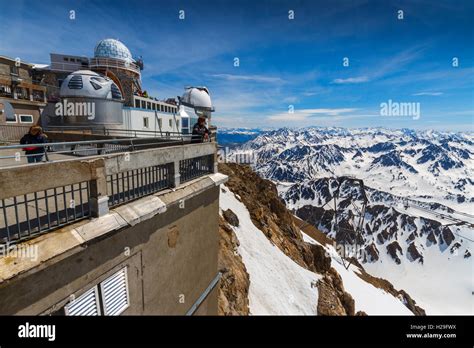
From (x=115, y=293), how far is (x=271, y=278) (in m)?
19.6

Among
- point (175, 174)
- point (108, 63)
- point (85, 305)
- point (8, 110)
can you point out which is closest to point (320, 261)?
point (175, 174)

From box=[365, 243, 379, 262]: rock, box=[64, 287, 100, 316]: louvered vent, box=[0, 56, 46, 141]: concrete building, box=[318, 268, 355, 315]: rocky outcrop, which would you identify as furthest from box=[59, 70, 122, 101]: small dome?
box=[365, 243, 379, 262]: rock

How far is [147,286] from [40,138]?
17.1ft

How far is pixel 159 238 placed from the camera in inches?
266

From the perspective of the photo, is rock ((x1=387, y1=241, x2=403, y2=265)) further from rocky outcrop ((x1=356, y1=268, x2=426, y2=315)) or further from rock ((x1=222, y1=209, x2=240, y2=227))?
rock ((x1=222, y1=209, x2=240, y2=227))

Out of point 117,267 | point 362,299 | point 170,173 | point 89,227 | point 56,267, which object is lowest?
point 362,299

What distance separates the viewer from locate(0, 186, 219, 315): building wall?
408cm

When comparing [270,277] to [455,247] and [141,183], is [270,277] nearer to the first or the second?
[141,183]

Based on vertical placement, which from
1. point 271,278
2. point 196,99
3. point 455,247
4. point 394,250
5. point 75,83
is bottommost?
point 394,250

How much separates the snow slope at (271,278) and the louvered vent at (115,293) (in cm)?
1467

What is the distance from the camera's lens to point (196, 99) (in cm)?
6059

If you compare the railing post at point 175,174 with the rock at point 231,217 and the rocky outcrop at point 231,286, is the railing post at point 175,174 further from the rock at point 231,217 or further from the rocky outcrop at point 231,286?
the rock at point 231,217
